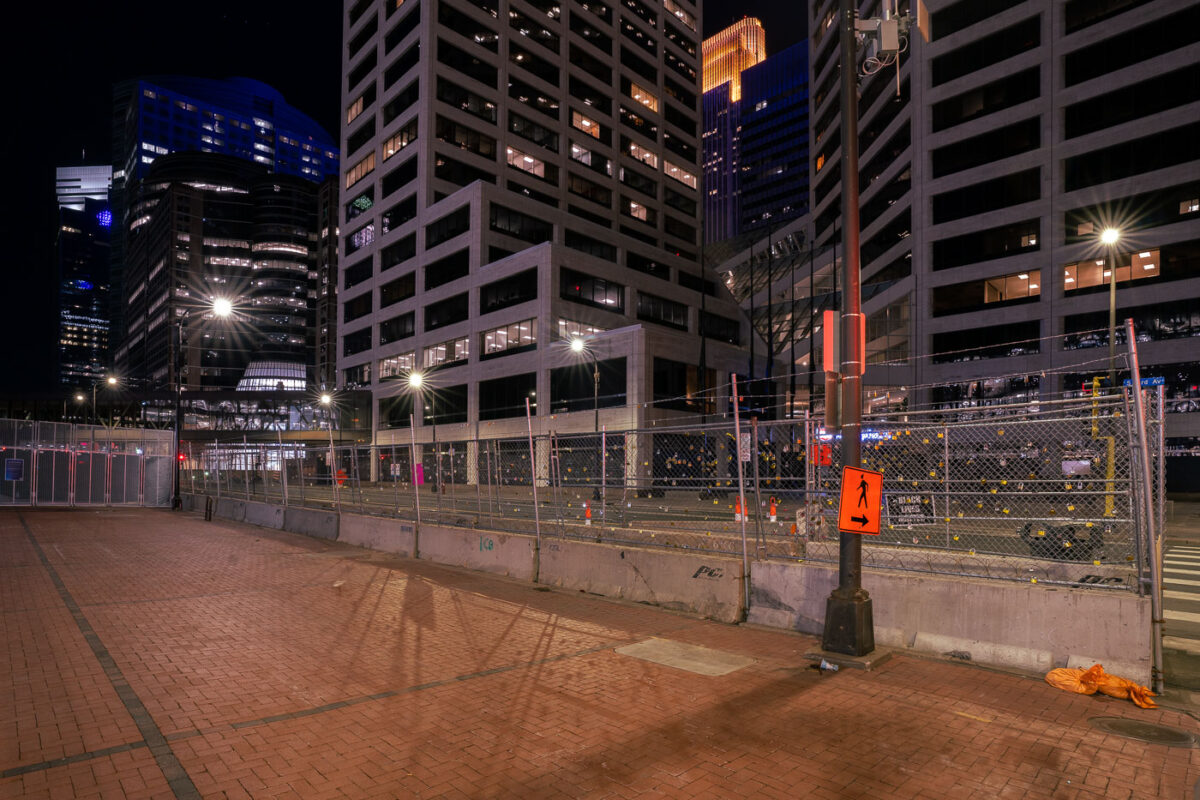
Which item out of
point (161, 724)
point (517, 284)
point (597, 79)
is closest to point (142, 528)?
point (161, 724)

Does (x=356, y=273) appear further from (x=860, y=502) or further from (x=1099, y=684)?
(x=1099, y=684)

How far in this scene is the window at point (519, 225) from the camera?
191 feet

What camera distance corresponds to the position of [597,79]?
2948 inches

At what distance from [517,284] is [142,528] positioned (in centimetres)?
3440

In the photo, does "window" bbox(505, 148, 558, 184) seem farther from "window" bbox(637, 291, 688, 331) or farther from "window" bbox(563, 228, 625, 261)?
"window" bbox(637, 291, 688, 331)

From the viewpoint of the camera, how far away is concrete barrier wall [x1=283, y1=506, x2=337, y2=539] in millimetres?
19734

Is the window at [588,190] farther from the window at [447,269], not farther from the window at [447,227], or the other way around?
the window at [447,269]

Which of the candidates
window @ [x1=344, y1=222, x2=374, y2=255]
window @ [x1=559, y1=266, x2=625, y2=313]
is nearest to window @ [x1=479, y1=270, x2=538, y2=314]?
window @ [x1=559, y1=266, x2=625, y2=313]

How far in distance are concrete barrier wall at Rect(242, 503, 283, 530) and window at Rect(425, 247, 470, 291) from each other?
Result: 35.6 metres

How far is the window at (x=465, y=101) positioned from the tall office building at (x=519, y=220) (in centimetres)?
15

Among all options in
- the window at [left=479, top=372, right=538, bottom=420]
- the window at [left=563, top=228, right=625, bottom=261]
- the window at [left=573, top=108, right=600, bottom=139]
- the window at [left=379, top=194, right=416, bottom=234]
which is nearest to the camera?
the window at [left=479, top=372, right=538, bottom=420]

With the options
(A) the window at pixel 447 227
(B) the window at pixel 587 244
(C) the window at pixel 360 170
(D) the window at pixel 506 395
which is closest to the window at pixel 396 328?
(A) the window at pixel 447 227

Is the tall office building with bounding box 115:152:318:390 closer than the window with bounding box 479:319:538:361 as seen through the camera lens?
No

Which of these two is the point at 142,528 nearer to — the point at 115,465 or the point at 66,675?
the point at 115,465
